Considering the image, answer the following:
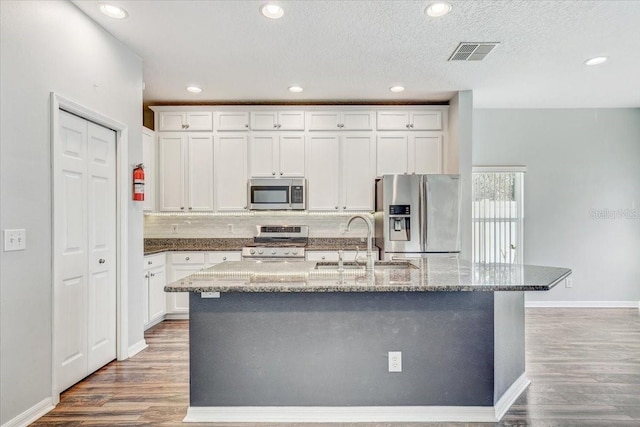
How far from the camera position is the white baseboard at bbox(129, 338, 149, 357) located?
3246 mm

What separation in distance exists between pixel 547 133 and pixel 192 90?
4.75 m

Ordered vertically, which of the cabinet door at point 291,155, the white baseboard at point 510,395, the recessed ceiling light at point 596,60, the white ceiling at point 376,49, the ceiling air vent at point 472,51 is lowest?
the white baseboard at point 510,395

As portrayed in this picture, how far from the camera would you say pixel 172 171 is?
185 inches

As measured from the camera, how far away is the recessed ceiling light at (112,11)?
8.39 ft

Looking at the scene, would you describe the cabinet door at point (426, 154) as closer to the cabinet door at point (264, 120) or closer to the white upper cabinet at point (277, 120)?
the white upper cabinet at point (277, 120)

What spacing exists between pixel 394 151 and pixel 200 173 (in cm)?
251

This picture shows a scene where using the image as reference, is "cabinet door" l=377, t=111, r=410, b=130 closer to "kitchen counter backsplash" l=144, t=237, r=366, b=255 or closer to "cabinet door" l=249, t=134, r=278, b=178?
"cabinet door" l=249, t=134, r=278, b=178

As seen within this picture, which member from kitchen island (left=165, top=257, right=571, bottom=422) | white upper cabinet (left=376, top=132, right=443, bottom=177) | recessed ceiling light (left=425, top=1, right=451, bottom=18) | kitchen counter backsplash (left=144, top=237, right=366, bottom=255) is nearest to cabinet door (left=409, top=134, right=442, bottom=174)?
white upper cabinet (left=376, top=132, right=443, bottom=177)

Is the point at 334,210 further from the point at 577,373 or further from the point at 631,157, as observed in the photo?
the point at 631,157


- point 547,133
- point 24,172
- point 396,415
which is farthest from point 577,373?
point 24,172

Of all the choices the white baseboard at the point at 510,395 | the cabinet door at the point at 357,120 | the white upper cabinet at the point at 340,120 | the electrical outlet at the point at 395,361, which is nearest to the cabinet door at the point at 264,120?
the white upper cabinet at the point at 340,120

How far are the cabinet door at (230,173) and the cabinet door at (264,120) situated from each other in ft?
0.71

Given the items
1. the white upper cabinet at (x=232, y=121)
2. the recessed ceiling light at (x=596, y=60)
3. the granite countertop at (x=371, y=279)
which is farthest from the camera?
the white upper cabinet at (x=232, y=121)

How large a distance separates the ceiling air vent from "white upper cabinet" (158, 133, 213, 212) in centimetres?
303
